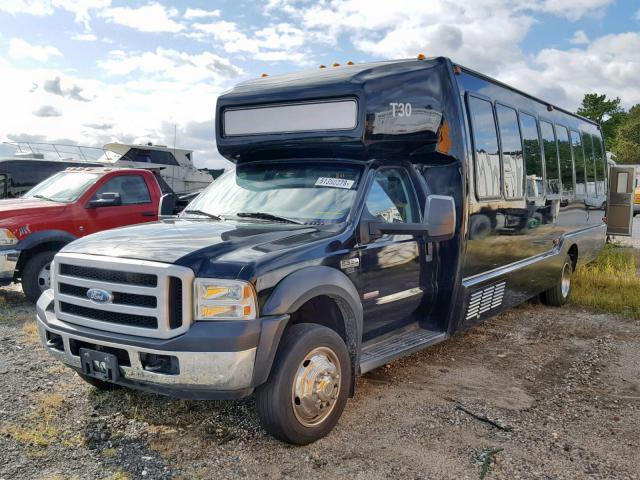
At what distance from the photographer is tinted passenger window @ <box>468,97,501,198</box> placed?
5.60 metres

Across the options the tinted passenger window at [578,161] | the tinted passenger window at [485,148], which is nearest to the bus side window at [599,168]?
the tinted passenger window at [578,161]

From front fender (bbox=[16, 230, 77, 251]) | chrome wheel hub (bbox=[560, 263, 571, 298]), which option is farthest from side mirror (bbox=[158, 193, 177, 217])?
chrome wheel hub (bbox=[560, 263, 571, 298])

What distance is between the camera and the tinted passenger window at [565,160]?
26.4 feet

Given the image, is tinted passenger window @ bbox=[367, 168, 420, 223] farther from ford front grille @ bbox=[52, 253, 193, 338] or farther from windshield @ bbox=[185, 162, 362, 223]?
ford front grille @ bbox=[52, 253, 193, 338]

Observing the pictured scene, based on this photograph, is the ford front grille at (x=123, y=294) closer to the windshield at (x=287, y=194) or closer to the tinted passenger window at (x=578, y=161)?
the windshield at (x=287, y=194)

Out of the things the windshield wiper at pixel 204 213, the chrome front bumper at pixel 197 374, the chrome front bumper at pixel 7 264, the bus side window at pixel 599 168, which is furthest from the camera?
the bus side window at pixel 599 168

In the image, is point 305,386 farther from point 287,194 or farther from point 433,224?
point 287,194

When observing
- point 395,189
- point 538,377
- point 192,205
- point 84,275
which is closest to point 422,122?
point 395,189

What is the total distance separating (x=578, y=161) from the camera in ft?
29.0

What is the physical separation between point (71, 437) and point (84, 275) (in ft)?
3.50

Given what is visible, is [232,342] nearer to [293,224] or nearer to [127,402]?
[293,224]

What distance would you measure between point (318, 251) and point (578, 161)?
20.6 feet

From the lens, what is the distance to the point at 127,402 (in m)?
4.56

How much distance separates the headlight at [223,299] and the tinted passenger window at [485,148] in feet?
9.57
